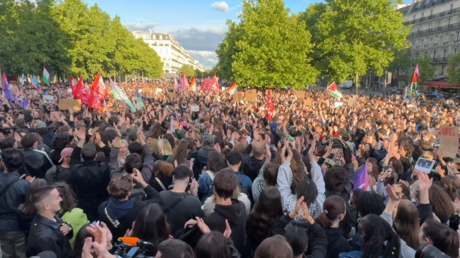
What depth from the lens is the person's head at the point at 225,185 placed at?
3455 millimetres

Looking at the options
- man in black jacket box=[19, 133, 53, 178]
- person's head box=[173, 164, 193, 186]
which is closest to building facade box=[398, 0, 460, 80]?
man in black jacket box=[19, 133, 53, 178]

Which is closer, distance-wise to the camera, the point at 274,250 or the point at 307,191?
the point at 274,250

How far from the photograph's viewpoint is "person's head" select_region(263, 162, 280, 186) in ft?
15.1

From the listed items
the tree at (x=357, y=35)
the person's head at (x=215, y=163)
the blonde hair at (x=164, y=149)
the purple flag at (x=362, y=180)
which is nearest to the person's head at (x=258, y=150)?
the person's head at (x=215, y=163)

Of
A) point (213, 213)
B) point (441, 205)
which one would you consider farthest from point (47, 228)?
point (441, 205)

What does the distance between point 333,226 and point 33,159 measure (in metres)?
4.48

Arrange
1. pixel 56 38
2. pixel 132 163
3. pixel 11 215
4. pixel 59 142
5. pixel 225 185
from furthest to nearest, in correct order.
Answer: pixel 56 38
pixel 59 142
pixel 132 163
pixel 11 215
pixel 225 185

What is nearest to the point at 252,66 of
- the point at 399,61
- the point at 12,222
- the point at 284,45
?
the point at 284,45

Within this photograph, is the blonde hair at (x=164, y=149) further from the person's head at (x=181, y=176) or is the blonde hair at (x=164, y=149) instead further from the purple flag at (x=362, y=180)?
the purple flag at (x=362, y=180)

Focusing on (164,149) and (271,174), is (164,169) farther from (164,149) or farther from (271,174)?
(164,149)

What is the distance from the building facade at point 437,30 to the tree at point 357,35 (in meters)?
25.8

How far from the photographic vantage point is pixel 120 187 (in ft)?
12.0

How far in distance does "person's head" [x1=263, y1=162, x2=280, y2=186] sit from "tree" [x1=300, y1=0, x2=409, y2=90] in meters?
33.3

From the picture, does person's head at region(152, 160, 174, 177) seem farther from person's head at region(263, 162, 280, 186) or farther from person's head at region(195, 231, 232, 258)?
person's head at region(195, 231, 232, 258)
